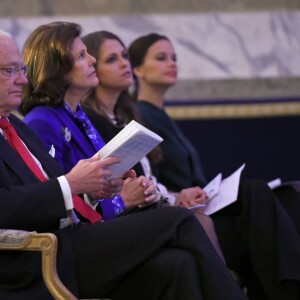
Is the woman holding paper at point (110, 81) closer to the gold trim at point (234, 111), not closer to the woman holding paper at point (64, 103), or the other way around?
the woman holding paper at point (64, 103)

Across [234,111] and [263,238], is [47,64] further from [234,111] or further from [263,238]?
[234,111]

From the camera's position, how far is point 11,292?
3.52 m

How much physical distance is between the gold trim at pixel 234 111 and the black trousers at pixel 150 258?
112 inches

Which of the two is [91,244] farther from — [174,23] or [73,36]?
[174,23]

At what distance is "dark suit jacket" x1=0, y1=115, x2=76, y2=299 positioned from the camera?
3520 mm

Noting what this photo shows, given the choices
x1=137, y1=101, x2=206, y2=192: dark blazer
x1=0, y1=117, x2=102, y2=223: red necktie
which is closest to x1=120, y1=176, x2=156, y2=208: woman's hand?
x1=0, y1=117, x2=102, y2=223: red necktie

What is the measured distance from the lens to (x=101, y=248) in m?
3.65

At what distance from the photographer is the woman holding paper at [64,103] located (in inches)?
166

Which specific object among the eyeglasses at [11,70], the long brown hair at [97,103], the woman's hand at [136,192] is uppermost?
the eyeglasses at [11,70]

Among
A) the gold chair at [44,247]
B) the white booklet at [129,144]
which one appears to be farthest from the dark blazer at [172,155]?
the gold chair at [44,247]

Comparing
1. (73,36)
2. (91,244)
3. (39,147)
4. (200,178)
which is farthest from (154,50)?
(91,244)

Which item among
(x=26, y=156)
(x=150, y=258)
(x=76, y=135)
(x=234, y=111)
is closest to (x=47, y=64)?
(x=76, y=135)

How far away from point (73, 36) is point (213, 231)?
95 centimetres

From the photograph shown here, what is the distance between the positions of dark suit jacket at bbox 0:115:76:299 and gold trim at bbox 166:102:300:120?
2.91 metres
